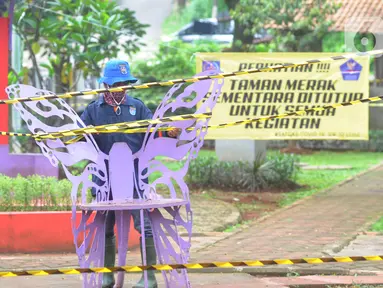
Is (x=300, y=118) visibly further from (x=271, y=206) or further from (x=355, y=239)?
(x=355, y=239)

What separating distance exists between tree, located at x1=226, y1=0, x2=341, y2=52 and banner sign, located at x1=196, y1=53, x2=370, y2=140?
3053 millimetres

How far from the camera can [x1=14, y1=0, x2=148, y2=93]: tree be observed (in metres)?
14.4

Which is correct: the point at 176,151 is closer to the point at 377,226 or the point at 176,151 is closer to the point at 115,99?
the point at 115,99

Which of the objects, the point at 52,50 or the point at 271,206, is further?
the point at 52,50

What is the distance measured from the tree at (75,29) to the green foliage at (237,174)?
2.35 m

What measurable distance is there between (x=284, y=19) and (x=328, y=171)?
128 inches

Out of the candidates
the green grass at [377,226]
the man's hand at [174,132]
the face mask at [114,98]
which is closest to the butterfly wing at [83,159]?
the face mask at [114,98]

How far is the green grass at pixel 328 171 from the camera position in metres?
14.8

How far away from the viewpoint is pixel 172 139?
6.23m

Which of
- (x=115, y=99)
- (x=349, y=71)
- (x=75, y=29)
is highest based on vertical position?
(x=75, y=29)

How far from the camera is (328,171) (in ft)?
61.5

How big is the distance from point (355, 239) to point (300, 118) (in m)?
4.49

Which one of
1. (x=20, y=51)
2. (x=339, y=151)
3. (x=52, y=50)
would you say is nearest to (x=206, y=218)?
(x=52, y=50)

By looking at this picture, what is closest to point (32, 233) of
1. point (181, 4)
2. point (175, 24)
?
point (181, 4)
